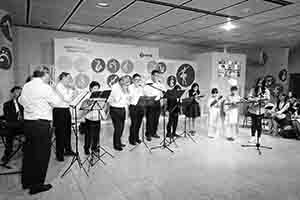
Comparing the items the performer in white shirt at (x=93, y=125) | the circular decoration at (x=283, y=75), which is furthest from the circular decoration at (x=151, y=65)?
the circular decoration at (x=283, y=75)

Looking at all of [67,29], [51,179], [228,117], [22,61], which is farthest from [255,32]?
[22,61]

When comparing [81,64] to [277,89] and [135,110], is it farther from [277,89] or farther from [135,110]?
[277,89]

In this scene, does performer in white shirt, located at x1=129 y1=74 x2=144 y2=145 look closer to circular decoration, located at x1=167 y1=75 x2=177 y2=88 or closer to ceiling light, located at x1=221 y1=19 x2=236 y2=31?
ceiling light, located at x1=221 y1=19 x2=236 y2=31

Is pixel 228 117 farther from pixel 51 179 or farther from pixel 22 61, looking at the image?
pixel 22 61

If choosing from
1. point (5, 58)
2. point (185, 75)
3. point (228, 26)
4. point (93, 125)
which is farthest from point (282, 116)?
point (5, 58)

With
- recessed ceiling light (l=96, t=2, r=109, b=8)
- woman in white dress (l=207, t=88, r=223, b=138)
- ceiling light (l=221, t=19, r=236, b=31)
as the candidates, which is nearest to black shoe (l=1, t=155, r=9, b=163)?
recessed ceiling light (l=96, t=2, r=109, b=8)

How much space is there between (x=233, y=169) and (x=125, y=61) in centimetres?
510

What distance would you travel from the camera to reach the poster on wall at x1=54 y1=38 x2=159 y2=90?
6543mm

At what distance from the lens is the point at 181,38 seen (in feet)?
26.1

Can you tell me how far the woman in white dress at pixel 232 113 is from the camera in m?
5.39

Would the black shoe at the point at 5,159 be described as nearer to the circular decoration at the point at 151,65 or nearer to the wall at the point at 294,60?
the circular decoration at the point at 151,65

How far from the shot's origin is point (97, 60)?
720 cm

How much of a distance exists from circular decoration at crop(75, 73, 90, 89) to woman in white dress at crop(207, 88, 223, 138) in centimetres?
374

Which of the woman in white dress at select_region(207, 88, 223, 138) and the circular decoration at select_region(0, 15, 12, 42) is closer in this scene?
the circular decoration at select_region(0, 15, 12, 42)
